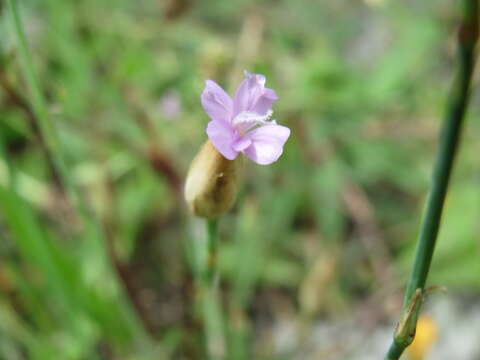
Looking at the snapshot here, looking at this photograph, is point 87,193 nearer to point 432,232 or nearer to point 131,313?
point 131,313

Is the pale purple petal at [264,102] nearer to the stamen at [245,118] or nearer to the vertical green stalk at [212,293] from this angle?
the stamen at [245,118]

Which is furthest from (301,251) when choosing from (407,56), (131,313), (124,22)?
(124,22)

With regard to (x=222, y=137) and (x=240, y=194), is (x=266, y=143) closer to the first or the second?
(x=222, y=137)

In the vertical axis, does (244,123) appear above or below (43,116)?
below

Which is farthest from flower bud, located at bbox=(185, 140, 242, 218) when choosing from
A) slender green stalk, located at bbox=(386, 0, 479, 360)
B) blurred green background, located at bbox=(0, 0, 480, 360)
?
blurred green background, located at bbox=(0, 0, 480, 360)

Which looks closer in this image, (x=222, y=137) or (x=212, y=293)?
(x=222, y=137)

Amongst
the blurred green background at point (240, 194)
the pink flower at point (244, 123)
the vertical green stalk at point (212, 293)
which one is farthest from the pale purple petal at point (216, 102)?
the blurred green background at point (240, 194)

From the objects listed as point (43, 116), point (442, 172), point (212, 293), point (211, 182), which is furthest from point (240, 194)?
point (442, 172)
